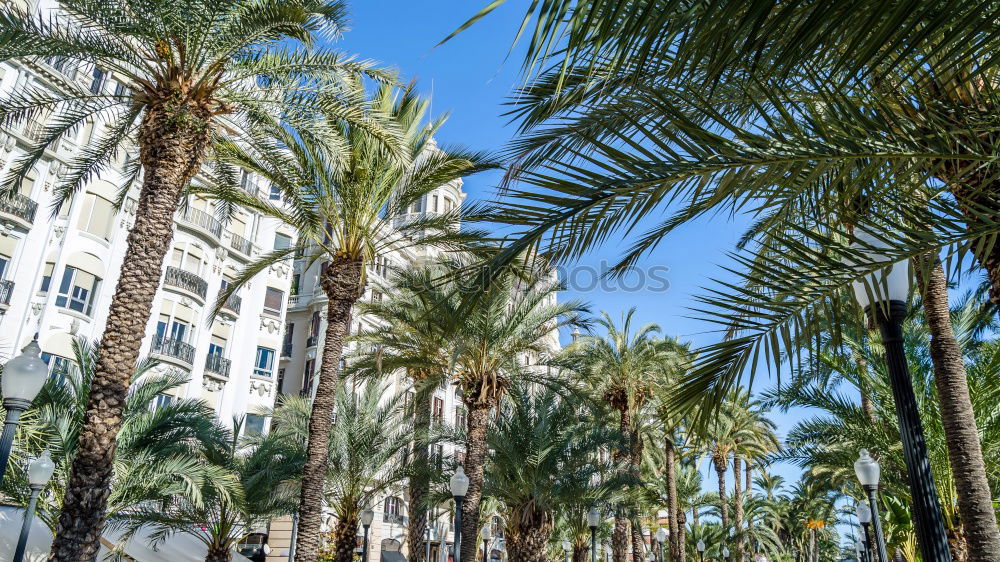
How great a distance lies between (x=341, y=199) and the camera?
48.2 ft

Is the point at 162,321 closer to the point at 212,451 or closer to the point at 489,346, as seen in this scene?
the point at 212,451

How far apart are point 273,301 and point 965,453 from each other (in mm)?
33900

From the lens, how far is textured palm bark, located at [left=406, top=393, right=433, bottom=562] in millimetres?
21422

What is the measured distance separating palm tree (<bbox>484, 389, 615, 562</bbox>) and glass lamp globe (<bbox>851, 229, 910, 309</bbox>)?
15.9m

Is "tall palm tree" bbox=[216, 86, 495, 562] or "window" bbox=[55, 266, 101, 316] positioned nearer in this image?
"tall palm tree" bbox=[216, 86, 495, 562]

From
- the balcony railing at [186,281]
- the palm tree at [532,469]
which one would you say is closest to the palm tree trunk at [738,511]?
the palm tree at [532,469]

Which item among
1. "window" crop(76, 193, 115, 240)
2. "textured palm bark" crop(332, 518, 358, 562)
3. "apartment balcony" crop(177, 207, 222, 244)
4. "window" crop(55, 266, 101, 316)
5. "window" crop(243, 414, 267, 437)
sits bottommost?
"textured palm bark" crop(332, 518, 358, 562)

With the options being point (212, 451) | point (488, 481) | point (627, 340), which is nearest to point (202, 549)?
point (212, 451)

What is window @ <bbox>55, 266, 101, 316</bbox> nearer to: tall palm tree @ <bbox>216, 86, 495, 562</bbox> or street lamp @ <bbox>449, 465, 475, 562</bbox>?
tall palm tree @ <bbox>216, 86, 495, 562</bbox>

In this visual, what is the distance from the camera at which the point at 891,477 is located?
14.8 m

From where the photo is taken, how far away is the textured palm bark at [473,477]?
688 inches

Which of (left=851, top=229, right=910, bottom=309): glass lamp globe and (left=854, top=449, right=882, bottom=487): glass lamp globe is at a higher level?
(left=851, top=229, right=910, bottom=309): glass lamp globe

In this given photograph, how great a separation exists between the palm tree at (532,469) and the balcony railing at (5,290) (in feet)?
54.8

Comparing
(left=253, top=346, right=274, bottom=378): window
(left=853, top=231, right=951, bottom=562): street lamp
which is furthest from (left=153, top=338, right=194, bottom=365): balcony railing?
(left=853, top=231, right=951, bottom=562): street lamp
